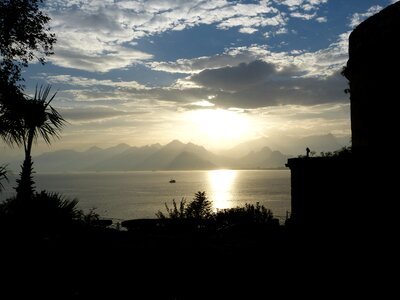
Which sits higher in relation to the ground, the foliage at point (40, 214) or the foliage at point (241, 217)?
the foliage at point (40, 214)

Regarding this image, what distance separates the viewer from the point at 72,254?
35.8ft

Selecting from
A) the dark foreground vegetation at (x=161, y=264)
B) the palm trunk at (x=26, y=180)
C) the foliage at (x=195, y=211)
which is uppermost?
the palm trunk at (x=26, y=180)

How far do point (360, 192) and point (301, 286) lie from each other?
15.9 feet

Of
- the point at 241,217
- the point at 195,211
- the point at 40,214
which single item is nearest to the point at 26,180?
the point at 40,214

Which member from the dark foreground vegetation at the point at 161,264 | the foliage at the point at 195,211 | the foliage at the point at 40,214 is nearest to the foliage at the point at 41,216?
the foliage at the point at 40,214

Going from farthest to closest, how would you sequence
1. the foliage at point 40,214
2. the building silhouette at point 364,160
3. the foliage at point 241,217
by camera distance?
the foliage at point 241,217 < the foliage at point 40,214 < the building silhouette at point 364,160

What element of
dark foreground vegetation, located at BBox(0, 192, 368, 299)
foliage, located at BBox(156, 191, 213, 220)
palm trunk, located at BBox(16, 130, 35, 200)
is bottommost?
dark foreground vegetation, located at BBox(0, 192, 368, 299)

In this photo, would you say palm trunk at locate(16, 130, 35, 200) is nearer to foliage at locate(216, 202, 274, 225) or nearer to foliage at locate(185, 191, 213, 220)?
foliage at locate(185, 191, 213, 220)

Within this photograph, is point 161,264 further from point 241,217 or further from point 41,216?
point 241,217

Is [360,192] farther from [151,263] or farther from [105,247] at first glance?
[105,247]

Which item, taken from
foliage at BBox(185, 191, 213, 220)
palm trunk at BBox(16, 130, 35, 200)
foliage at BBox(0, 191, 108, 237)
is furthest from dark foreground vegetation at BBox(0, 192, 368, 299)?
foliage at BBox(185, 191, 213, 220)

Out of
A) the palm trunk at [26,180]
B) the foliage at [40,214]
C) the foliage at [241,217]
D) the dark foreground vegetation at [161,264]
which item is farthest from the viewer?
the foliage at [241,217]

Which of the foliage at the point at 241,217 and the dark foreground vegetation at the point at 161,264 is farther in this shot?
the foliage at the point at 241,217

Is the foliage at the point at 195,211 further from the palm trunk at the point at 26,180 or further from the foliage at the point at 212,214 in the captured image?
the palm trunk at the point at 26,180
